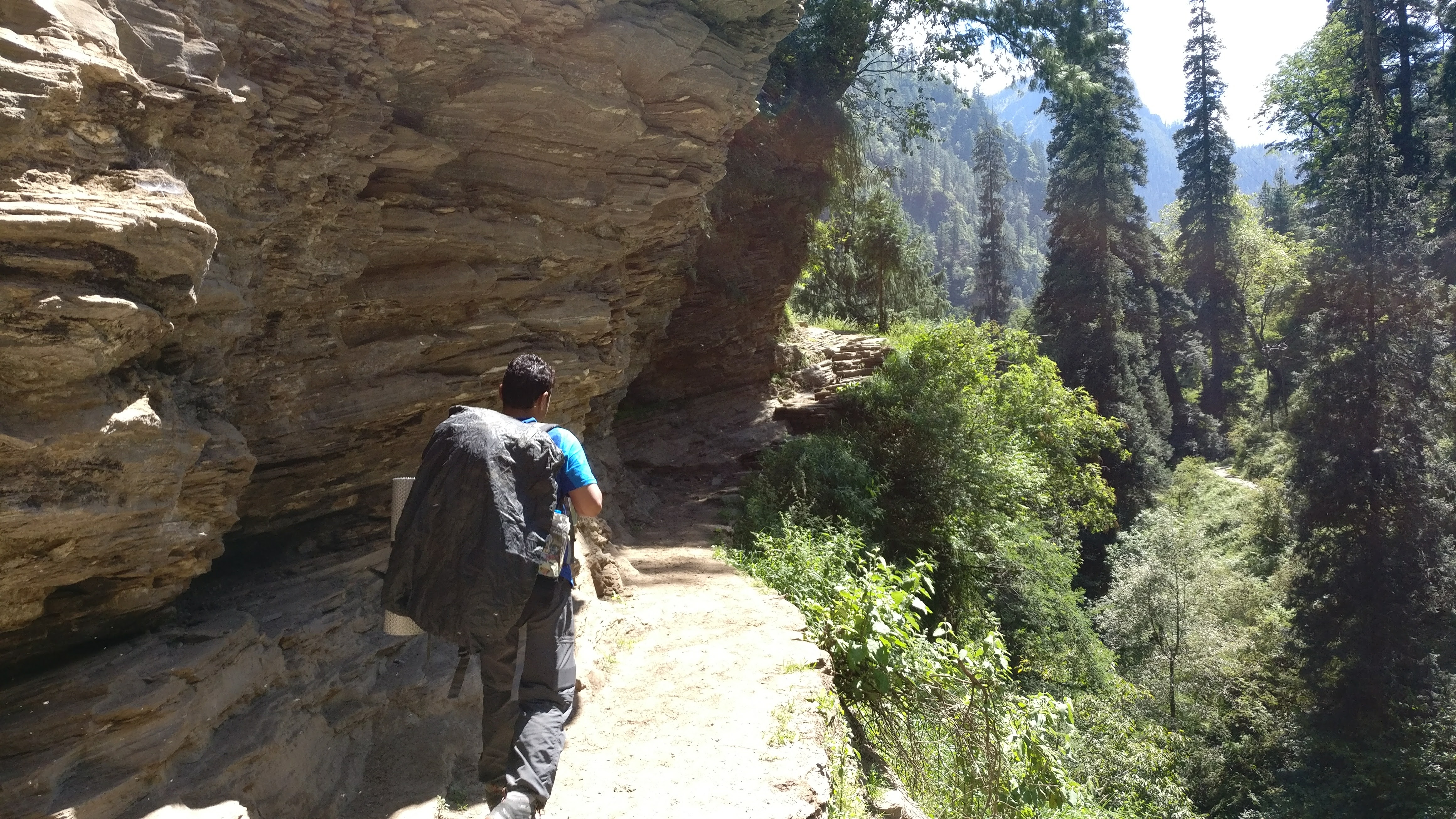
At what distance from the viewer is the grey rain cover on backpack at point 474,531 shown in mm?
2975

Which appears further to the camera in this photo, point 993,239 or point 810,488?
point 993,239

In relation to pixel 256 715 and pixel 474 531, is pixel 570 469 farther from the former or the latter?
pixel 256 715

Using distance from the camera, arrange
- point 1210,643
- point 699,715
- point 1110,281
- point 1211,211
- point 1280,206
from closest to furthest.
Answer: point 699,715
point 1210,643
point 1110,281
point 1211,211
point 1280,206

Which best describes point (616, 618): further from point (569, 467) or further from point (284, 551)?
point (569, 467)

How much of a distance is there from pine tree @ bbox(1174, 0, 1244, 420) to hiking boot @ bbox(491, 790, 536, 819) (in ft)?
133

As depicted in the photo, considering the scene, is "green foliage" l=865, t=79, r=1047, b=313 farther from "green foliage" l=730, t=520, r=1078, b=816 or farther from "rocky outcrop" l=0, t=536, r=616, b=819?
"rocky outcrop" l=0, t=536, r=616, b=819

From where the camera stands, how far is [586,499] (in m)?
3.25

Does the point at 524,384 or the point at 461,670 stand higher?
the point at 524,384

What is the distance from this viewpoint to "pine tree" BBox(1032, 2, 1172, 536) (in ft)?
87.5

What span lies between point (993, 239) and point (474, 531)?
150 feet

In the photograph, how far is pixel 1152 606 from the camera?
58.4ft

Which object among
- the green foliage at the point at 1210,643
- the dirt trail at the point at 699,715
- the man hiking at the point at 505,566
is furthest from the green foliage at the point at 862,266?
the man hiking at the point at 505,566

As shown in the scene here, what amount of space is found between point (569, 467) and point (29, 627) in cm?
243

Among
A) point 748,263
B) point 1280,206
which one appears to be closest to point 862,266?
point 748,263
